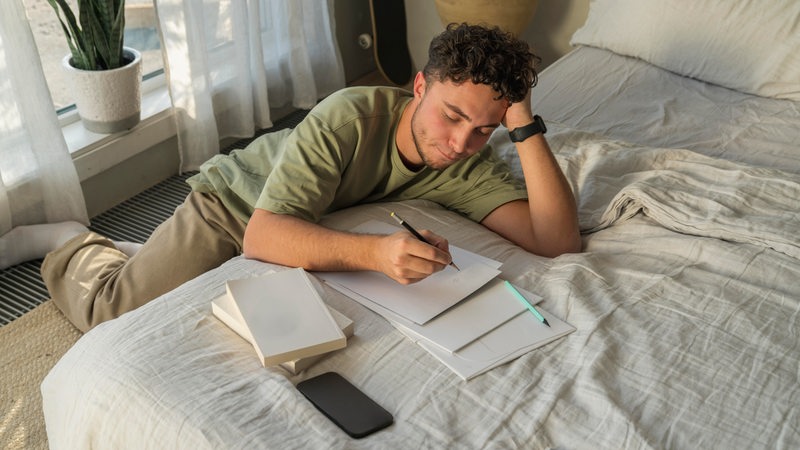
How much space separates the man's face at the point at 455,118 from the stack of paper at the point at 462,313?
21 centimetres

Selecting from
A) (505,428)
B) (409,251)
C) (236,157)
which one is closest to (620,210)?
(409,251)

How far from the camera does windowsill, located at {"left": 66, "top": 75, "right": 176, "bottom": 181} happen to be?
91.3 inches

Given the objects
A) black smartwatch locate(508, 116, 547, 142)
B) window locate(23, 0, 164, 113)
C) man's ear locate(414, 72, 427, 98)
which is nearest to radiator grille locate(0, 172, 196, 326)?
window locate(23, 0, 164, 113)

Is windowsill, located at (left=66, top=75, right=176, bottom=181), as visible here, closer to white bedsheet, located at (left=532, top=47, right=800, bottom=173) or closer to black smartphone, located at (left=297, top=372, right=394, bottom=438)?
white bedsheet, located at (left=532, top=47, right=800, bottom=173)

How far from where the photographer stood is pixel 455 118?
1.42 metres

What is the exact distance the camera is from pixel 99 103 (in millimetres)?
2312

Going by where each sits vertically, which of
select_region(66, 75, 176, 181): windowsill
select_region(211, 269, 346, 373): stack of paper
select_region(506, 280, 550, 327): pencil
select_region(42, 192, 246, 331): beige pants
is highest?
select_region(211, 269, 346, 373): stack of paper

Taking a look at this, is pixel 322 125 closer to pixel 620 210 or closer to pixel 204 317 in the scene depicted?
pixel 204 317

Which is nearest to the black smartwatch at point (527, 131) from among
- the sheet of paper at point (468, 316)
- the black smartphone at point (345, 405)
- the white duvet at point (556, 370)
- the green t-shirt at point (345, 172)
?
the green t-shirt at point (345, 172)

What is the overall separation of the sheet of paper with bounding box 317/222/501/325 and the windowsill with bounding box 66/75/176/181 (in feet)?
4.29

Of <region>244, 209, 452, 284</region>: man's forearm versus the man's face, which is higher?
the man's face

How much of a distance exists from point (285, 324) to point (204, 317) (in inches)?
5.4

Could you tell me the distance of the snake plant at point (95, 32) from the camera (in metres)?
2.13

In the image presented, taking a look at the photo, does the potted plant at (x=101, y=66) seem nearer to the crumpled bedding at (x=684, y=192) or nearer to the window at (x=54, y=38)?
the window at (x=54, y=38)
